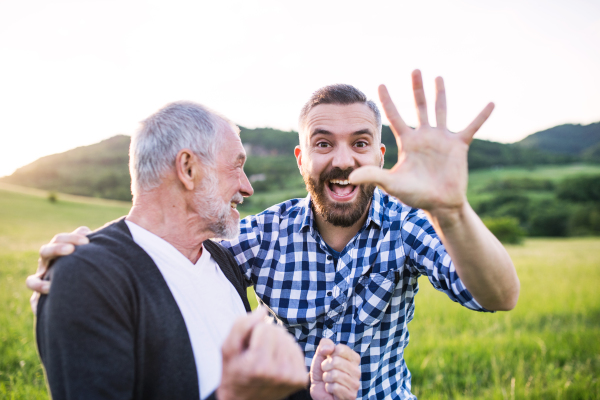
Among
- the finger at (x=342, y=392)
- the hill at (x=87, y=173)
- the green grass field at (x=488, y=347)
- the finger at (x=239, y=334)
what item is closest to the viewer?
the finger at (x=239, y=334)

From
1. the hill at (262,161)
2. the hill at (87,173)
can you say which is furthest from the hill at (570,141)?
the hill at (87,173)

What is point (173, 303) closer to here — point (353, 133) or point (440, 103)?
point (440, 103)

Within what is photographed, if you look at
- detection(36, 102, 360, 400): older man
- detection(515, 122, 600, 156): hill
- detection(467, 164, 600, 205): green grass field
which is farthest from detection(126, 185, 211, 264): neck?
detection(515, 122, 600, 156): hill

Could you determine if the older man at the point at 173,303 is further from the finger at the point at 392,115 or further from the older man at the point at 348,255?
the finger at the point at 392,115

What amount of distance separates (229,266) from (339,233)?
2.85ft

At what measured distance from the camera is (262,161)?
105 m

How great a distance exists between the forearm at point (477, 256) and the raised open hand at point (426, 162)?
7cm

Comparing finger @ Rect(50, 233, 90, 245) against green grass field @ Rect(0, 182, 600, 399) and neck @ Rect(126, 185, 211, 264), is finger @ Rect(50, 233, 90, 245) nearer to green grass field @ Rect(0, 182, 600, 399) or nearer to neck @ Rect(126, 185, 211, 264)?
neck @ Rect(126, 185, 211, 264)

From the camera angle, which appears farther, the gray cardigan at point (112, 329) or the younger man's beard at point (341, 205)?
the younger man's beard at point (341, 205)

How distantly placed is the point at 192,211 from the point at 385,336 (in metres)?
1.57

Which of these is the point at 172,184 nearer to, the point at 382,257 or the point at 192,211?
the point at 192,211

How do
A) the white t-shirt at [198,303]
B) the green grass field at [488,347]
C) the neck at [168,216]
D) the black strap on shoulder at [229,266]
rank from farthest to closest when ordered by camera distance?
the green grass field at [488,347] < the black strap on shoulder at [229,266] < the neck at [168,216] < the white t-shirt at [198,303]

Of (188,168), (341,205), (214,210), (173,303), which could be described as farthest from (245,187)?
(173,303)

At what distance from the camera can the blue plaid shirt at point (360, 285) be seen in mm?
2381
